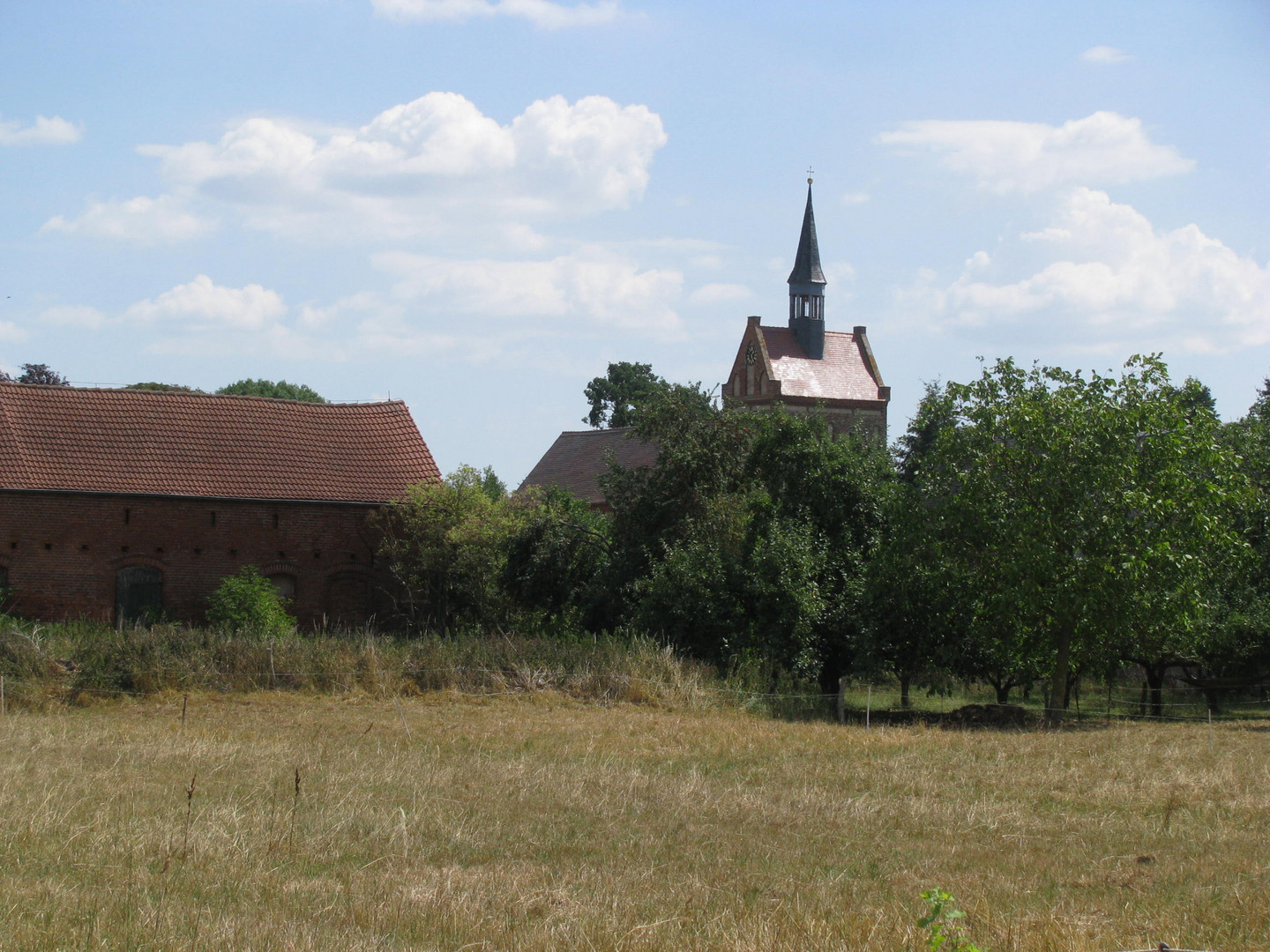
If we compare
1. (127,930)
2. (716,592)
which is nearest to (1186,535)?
(716,592)

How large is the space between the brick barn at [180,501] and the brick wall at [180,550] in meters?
0.03

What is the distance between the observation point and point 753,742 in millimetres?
16922

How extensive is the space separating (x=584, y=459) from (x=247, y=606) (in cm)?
3177

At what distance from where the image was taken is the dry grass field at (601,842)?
714 centimetres

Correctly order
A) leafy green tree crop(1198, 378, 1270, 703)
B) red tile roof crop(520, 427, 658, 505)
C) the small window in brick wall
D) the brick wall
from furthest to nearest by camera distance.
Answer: red tile roof crop(520, 427, 658, 505), the small window in brick wall, the brick wall, leafy green tree crop(1198, 378, 1270, 703)

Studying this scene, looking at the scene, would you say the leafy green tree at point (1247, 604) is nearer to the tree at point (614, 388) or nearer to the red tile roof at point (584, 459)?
the red tile roof at point (584, 459)

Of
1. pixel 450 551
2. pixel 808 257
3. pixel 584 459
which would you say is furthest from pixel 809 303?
pixel 450 551

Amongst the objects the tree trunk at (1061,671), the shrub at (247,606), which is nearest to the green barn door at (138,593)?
the shrub at (247,606)

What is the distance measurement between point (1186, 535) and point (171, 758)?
59.3 feet

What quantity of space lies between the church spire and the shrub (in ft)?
170

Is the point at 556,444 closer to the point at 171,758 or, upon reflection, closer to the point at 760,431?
the point at 760,431

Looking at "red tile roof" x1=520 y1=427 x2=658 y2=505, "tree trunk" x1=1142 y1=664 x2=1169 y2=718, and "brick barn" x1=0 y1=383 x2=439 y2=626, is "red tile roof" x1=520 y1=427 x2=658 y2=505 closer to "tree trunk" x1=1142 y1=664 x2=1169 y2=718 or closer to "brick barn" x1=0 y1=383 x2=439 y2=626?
"brick barn" x1=0 y1=383 x2=439 y2=626

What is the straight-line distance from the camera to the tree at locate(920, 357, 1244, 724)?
71.5 ft

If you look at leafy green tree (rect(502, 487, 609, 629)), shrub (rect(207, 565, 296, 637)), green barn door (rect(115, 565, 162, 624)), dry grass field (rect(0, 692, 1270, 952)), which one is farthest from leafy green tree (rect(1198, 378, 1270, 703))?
green barn door (rect(115, 565, 162, 624))
